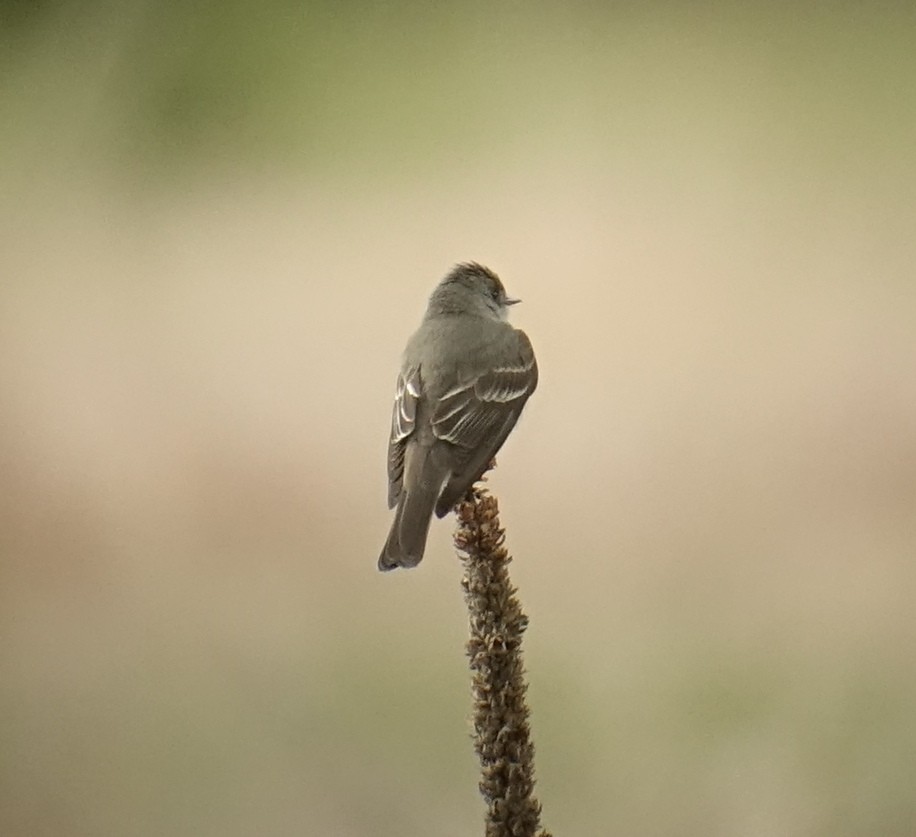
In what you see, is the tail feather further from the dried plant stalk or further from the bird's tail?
the dried plant stalk

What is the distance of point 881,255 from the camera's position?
176 centimetres

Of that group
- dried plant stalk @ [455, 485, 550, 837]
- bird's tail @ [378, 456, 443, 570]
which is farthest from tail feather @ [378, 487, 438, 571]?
dried plant stalk @ [455, 485, 550, 837]

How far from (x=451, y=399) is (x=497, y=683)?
1.51ft

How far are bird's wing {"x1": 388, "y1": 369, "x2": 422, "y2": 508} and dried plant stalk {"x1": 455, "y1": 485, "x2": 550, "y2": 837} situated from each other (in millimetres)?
228

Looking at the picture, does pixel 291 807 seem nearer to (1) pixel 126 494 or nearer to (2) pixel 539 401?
(1) pixel 126 494

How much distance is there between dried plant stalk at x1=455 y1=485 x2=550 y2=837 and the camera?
1.34 m

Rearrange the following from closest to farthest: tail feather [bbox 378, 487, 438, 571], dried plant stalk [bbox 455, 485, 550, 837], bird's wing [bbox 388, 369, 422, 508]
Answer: dried plant stalk [bbox 455, 485, 550, 837]
tail feather [bbox 378, 487, 438, 571]
bird's wing [bbox 388, 369, 422, 508]

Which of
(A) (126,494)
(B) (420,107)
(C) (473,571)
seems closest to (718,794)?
(C) (473,571)

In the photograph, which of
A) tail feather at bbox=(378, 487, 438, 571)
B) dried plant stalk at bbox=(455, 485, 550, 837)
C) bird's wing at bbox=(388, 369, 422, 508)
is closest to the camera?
dried plant stalk at bbox=(455, 485, 550, 837)

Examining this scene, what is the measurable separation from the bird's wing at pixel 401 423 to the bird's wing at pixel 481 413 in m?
0.04

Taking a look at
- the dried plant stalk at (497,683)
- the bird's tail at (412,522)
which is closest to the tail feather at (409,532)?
the bird's tail at (412,522)

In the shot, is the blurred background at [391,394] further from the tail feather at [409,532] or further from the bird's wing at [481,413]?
the tail feather at [409,532]

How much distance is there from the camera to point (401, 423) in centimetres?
162

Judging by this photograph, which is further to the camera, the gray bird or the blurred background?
the blurred background
